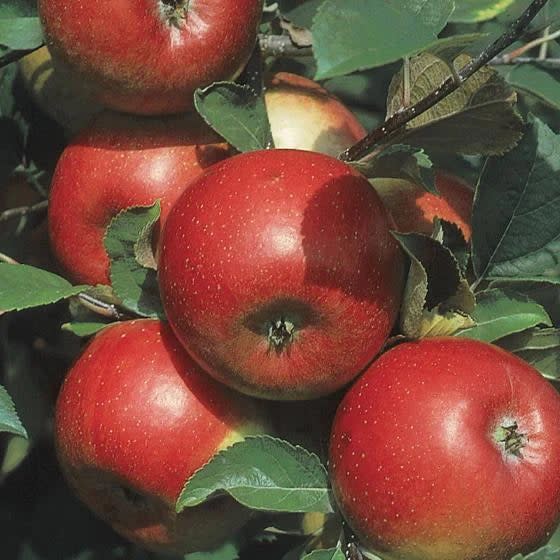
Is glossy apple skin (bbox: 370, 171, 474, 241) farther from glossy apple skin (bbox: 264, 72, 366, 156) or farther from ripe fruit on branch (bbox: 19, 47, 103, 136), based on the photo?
ripe fruit on branch (bbox: 19, 47, 103, 136)

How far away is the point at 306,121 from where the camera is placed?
1037mm

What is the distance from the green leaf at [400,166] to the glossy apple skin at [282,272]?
3 centimetres

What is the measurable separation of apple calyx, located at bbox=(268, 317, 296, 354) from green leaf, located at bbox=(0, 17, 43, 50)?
1.11 ft

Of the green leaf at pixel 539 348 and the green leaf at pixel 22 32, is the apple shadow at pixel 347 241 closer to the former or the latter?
the green leaf at pixel 539 348

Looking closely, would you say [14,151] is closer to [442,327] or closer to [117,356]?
[117,356]

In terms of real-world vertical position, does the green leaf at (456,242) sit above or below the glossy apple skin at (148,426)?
above

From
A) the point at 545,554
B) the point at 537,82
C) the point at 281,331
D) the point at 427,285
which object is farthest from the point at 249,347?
the point at 537,82

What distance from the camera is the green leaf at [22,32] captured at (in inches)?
37.1

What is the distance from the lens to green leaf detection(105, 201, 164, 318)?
904mm

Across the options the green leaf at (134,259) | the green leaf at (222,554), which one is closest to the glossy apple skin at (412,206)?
the green leaf at (134,259)

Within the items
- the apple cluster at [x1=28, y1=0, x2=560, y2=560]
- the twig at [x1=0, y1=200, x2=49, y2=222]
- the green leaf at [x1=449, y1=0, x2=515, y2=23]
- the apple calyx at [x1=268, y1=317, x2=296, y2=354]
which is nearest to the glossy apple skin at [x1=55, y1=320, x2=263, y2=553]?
the apple cluster at [x1=28, y1=0, x2=560, y2=560]

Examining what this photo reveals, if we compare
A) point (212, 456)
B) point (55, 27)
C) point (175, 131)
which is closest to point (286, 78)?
point (175, 131)

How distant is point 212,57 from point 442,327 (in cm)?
29

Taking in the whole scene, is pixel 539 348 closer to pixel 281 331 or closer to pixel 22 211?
pixel 281 331
